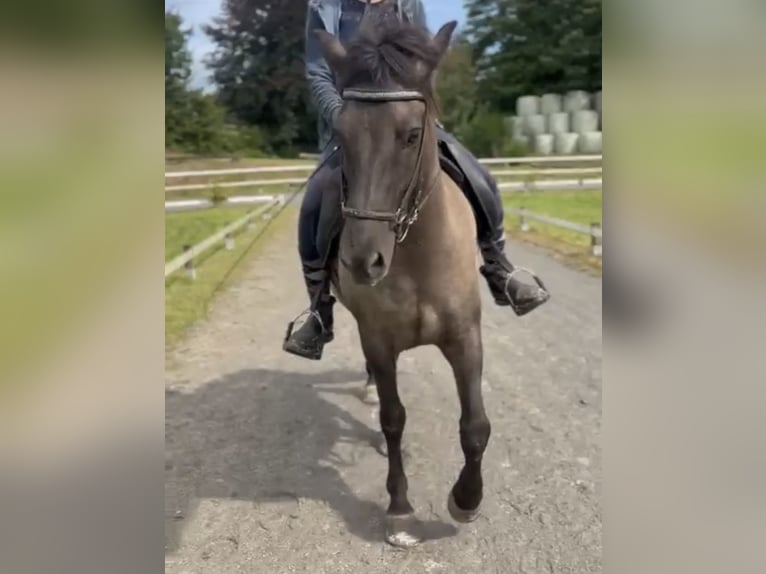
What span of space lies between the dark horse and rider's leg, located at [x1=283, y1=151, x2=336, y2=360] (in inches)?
5.4

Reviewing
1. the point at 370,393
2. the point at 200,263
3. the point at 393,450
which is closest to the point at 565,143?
the point at 393,450

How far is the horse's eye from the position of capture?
4.87ft

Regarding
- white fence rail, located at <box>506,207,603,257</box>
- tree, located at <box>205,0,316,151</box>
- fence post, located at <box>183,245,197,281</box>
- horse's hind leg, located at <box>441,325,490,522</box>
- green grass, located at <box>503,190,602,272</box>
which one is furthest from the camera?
white fence rail, located at <box>506,207,603,257</box>

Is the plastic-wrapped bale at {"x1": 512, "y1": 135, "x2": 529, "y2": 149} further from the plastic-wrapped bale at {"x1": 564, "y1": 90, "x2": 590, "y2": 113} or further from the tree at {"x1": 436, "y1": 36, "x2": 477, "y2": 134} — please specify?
the plastic-wrapped bale at {"x1": 564, "y1": 90, "x2": 590, "y2": 113}

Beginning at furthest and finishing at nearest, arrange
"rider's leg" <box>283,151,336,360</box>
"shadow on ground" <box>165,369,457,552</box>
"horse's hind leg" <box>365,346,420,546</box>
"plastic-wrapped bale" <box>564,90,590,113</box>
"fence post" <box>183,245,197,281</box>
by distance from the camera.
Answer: "fence post" <box>183,245,197,281</box> → "shadow on ground" <box>165,369,457,552</box> → "rider's leg" <box>283,151,336,360</box> → "horse's hind leg" <box>365,346,420,546</box> → "plastic-wrapped bale" <box>564,90,590,113</box>

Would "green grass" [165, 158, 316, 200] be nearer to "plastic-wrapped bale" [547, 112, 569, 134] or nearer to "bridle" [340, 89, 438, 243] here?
"bridle" [340, 89, 438, 243]

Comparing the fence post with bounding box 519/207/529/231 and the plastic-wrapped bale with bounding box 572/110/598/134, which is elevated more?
the plastic-wrapped bale with bounding box 572/110/598/134

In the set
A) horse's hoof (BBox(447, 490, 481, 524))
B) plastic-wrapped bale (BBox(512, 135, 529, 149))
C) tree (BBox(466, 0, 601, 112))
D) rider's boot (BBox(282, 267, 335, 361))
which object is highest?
tree (BBox(466, 0, 601, 112))

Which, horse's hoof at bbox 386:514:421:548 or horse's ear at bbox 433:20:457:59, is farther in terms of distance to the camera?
horse's hoof at bbox 386:514:421:548

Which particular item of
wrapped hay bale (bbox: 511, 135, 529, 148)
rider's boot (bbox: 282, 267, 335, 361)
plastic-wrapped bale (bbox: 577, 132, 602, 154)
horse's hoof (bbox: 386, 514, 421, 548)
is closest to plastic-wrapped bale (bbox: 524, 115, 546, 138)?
wrapped hay bale (bbox: 511, 135, 529, 148)

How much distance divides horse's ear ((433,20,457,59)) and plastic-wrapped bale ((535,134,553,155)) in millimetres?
984

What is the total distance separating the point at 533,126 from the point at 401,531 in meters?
1.48

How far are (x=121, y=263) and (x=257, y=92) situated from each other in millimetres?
2615

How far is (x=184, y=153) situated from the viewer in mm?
2355
